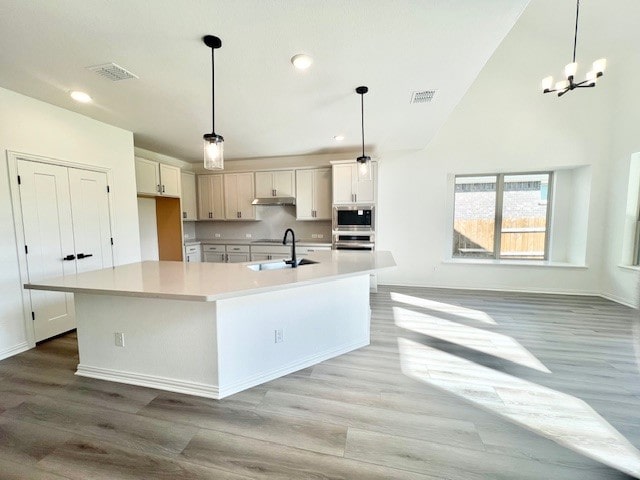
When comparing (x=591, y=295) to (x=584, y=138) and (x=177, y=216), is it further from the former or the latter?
(x=177, y=216)

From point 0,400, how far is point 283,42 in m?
3.38

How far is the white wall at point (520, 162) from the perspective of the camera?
4336mm

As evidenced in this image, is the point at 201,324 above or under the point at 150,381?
above

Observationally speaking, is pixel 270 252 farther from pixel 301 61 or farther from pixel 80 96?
pixel 301 61

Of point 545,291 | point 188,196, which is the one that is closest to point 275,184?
point 188,196

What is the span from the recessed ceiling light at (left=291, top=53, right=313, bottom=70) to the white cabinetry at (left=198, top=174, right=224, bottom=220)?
3930 millimetres

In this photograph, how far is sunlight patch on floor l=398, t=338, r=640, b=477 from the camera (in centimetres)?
157

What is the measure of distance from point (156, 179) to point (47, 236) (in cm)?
189

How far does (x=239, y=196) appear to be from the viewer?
18.5 ft

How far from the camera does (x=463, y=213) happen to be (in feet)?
17.4

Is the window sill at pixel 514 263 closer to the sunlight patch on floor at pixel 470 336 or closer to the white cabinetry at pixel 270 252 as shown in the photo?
the sunlight patch on floor at pixel 470 336

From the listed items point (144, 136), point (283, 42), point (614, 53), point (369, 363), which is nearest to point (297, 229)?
point (144, 136)

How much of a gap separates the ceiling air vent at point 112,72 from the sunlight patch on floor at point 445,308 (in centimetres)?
429

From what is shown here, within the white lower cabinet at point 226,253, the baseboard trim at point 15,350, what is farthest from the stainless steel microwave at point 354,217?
the baseboard trim at point 15,350
